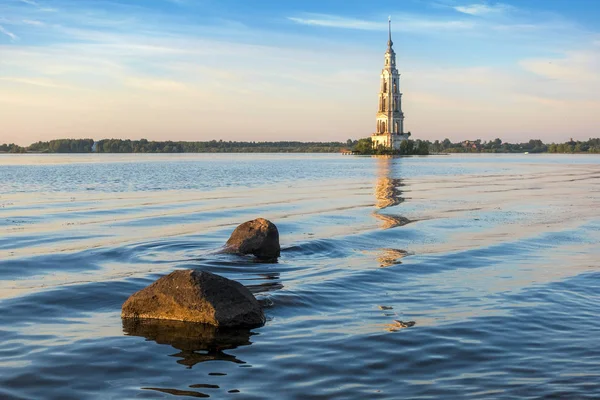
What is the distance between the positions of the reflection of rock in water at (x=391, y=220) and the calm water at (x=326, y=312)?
1.16ft

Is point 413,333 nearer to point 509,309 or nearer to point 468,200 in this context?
point 509,309

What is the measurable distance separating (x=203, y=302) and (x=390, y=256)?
32.8 ft

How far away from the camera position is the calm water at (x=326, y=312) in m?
9.84

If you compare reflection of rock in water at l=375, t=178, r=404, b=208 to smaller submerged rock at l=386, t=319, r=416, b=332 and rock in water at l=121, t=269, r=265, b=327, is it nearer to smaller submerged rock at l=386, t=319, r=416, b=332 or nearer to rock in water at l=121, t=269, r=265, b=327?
smaller submerged rock at l=386, t=319, r=416, b=332

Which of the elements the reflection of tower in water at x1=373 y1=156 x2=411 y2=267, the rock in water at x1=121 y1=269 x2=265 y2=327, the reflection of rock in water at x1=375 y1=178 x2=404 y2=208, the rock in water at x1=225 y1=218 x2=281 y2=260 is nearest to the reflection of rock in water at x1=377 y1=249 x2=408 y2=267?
the reflection of tower in water at x1=373 y1=156 x2=411 y2=267

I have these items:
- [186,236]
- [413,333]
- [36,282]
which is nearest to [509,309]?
[413,333]

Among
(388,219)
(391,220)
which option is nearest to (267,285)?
(391,220)

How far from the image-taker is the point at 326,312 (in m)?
14.2

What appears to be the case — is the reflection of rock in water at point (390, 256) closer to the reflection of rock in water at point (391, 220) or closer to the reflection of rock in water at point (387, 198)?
the reflection of rock in water at point (391, 220)

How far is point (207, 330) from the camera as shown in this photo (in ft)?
41.4

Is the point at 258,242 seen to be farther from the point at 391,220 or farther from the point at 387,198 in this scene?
the point at 387,198

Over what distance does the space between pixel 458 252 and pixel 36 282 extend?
1278 centimetres

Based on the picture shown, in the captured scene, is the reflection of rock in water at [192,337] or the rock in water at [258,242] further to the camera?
the rock in water at [258,242]

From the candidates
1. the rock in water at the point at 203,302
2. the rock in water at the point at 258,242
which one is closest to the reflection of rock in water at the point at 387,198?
the rock in water at the point at 258,242
